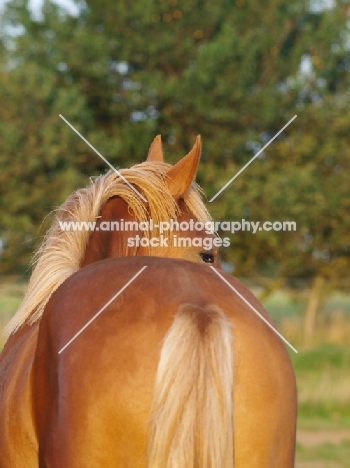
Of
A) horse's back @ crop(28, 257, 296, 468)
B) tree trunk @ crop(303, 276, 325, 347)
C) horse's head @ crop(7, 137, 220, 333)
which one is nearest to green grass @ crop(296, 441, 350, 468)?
horse's head @ crop(7, 137, 220, 333)

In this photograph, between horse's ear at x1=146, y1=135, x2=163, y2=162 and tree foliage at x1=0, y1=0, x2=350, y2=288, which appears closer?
horse's ear at x1=146, y1=135, x2=163, y2=162

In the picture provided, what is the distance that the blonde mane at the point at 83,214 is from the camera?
9.14 ft

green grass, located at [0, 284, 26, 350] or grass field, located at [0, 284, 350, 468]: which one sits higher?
green grass, located at [0, 284, 26, 350]

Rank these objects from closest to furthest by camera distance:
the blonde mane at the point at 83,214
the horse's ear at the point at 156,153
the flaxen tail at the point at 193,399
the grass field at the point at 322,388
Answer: the flaxen tail at the point at 193,399 → the blonde mane at the point at 83,214 → the horse's ear at the point at 156,153 → the grass field at the point at 322,388

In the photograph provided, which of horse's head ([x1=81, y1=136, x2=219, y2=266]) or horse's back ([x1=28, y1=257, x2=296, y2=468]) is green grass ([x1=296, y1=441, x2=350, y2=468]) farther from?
horse's back ([x1=28, y1=257, x2=296, y2=468])

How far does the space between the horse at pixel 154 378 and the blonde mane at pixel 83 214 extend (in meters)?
0.41

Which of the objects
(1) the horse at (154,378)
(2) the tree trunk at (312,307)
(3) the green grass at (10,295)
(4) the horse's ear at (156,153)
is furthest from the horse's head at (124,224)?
(2) the tree trunk at (312,307)

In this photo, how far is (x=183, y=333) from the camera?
2.02m

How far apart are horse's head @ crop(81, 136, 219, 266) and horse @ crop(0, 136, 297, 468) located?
1.96 feet

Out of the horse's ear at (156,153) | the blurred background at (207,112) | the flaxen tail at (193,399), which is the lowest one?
the flaxen tail at (193,399)

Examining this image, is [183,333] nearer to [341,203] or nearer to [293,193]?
[293,193]

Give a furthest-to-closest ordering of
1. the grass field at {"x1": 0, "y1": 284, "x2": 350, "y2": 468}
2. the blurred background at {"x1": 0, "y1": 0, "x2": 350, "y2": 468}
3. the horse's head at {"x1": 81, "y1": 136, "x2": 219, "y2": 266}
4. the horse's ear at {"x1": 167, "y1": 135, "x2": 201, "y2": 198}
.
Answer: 1. the blurred background at {"x1": 0, "y1": 0, "x2": 350, "y2": 468}
2. the grass field at {"x1": 0, "y1": 284, "x2": 350, "y2": 468}
3. the horse's ear at {"x1": 167, "y1": 135, "x2": 201, "y2": 198}
4. the horse's head at {"x1": 81, "y1": 136, "x2": 219, "y2": 266}

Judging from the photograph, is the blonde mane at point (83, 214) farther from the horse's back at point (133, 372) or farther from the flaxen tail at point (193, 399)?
the flaxen tail at point (193, 399)

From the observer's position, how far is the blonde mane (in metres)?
2.79
